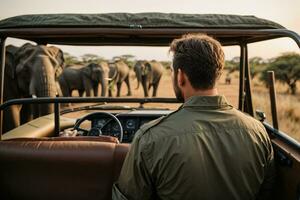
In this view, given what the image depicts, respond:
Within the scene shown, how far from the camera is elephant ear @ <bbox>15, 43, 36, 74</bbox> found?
8.62 meters

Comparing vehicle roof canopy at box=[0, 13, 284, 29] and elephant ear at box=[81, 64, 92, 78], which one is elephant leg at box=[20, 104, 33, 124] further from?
elephant ear at box=[81, 64, 92, 78]

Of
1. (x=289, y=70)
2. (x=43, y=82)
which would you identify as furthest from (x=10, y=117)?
(x=289, y=70)

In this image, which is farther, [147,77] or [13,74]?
[147,77]

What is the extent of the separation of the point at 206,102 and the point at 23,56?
7.70 meters

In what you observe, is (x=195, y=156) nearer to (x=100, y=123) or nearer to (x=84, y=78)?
(x=100, y=123)

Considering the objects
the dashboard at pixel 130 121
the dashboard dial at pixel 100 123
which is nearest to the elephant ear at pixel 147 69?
the dashboard at pixel 130 121

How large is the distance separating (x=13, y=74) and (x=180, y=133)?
747cm

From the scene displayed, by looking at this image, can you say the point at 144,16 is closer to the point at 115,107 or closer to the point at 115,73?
the point at 115,107

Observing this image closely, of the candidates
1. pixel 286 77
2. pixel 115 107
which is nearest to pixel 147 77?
pixel 286 77

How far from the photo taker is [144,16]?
6.81 feet

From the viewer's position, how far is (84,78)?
1753 cm

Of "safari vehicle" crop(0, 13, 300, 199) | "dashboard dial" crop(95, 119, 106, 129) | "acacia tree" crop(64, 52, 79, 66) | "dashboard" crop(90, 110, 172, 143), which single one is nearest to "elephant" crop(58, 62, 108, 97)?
"acacia tree" crop(64, 52, 79, 66)

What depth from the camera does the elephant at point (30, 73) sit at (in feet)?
26.6

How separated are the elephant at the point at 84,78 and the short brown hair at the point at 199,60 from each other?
51.8 feet
